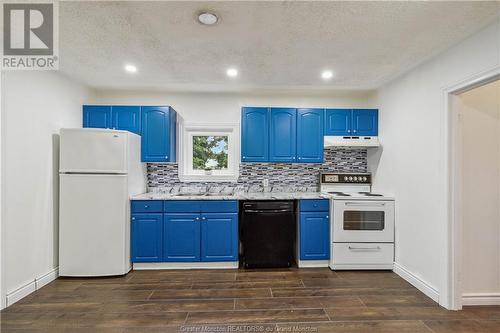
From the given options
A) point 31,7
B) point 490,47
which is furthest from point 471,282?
point 31,7

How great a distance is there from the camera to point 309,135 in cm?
369

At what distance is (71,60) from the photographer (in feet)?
8.76

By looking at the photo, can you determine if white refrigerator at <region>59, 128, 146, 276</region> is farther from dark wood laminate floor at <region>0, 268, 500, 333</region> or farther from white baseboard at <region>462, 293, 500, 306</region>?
white baseboard at <region>462, 293, 500, 306</region>

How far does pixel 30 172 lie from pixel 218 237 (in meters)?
2.14

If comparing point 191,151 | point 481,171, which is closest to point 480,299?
point 481,171

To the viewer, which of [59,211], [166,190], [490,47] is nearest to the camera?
[490,47]

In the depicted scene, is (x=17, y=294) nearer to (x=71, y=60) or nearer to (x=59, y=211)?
(x=59, y=211)

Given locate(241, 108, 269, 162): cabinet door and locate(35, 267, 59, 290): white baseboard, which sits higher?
locate(241, 108, 269, 162): cabinet door

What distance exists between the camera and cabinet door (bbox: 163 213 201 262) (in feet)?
10.6

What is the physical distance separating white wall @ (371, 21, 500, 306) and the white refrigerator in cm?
333

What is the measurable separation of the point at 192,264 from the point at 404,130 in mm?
3109

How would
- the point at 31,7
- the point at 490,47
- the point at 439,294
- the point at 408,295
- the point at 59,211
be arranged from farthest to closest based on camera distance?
the point at 59,211 → the point at 408,295 → the point at 439,294 → the point at 490,47 → the point at 31,7

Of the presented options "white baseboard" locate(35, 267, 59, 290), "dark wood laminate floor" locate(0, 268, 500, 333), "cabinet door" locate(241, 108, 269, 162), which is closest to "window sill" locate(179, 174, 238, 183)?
"cabinet door" locate(241, 108, 269, 162)

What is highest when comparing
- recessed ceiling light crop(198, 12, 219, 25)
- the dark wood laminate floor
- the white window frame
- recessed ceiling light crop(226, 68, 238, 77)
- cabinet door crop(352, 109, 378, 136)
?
recessed ceiling light crop(226, 68, 238, 77)
